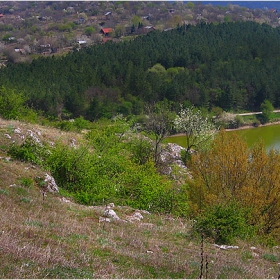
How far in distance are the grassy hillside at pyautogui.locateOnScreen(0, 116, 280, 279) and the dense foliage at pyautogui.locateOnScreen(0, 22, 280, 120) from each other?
109 feet

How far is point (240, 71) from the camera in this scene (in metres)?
63.2

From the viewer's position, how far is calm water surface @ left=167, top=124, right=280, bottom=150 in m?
41.9

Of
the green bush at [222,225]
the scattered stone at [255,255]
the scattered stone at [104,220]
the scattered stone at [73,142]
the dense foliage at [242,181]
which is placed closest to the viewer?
the scattered stone at [255,255]

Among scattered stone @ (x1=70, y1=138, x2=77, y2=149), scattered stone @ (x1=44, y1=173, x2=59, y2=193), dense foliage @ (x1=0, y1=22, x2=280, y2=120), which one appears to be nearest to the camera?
scattered stone @ (x1=44, y1=173, x2=59, y2=193)

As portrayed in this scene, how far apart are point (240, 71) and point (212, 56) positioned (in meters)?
8.25

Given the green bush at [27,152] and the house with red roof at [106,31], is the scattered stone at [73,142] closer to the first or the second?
the green bush at [27,152]

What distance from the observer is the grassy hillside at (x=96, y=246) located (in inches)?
206

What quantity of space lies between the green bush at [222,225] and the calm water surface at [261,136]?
1219 inches

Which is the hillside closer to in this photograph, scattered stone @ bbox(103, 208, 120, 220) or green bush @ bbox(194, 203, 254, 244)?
scattered stone @ bbox(103, 208, 120, 220)

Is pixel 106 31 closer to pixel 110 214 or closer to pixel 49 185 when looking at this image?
pixel 49 185

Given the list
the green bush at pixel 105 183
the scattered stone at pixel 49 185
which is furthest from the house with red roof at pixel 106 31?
the scattered stone at pixel 49 185

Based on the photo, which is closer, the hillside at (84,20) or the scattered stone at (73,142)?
the scattered stone at (73,142)

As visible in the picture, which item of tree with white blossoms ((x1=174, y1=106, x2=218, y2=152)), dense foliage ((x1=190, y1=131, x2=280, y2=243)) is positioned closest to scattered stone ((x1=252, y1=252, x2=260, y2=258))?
dense foliage ((x1=190, y1=131, x2=280, y2=243))

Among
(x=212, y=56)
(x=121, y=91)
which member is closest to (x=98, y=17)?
(x=212, y=56)
